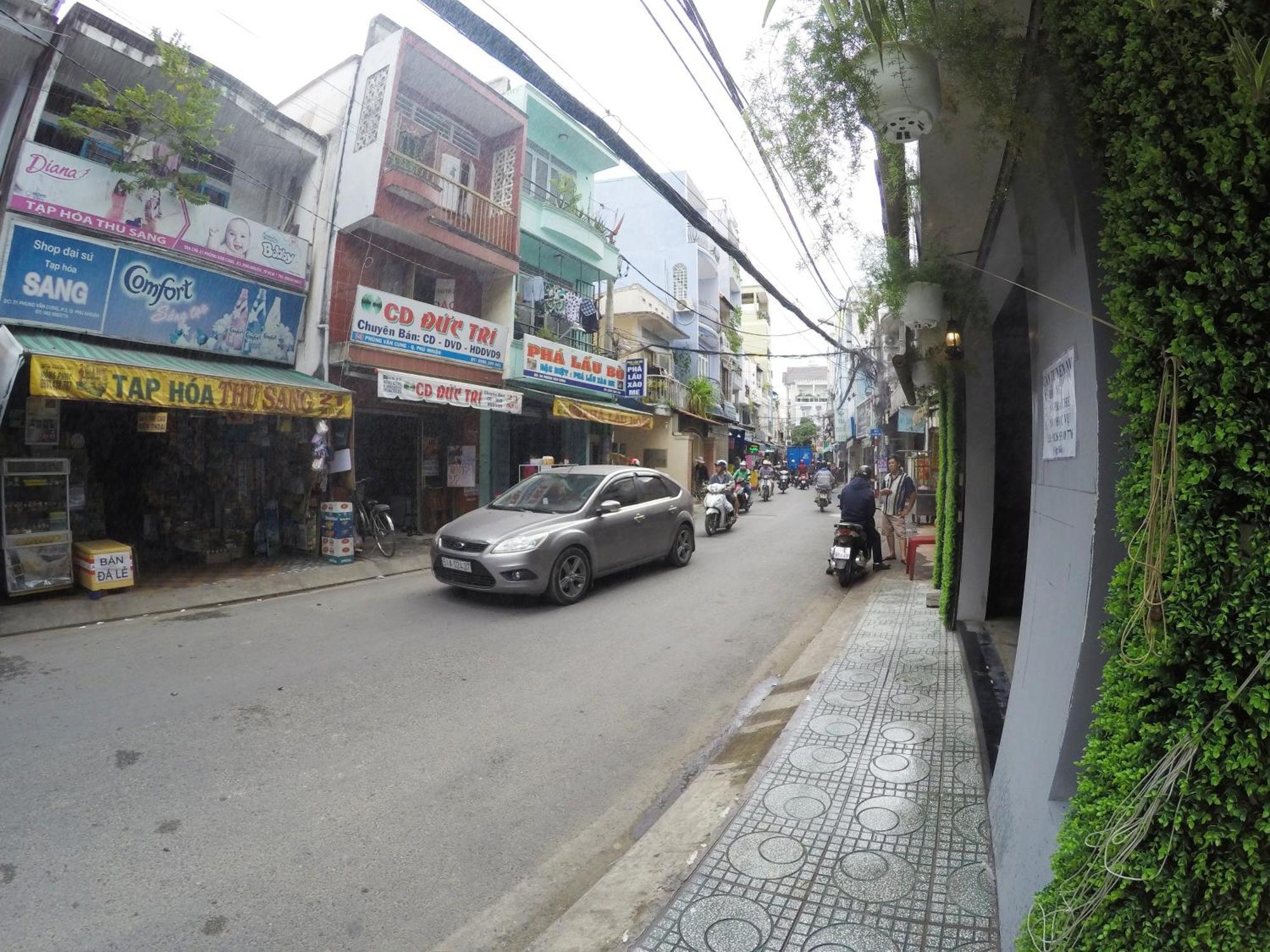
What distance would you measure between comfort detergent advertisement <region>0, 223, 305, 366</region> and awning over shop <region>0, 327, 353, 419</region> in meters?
0.26

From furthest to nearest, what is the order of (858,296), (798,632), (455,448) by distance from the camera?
1. (455,448)
2. (798,632)
3. (858,296)

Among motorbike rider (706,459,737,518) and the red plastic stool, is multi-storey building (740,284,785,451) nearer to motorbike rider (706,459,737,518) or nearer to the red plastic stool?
motorbike rider (706,459,737,518)

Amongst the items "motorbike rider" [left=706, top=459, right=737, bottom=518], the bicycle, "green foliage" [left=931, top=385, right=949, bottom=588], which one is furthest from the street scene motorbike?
the bicycle

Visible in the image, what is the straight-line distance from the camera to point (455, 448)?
1423cm

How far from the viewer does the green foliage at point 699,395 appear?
2670 cm

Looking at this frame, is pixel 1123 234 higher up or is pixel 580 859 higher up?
pixel 1123 234

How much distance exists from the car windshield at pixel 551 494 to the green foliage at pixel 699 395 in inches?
714

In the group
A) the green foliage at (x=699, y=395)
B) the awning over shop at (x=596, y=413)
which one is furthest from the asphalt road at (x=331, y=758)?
the green foliage at (x=699, y=395)

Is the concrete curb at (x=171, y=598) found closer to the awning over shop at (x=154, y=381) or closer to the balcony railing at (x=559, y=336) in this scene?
the awning over shop at (x=154, y=381)

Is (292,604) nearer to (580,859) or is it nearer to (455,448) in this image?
(580,859)

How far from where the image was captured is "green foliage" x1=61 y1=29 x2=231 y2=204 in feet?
26.4

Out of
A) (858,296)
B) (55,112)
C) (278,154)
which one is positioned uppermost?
(278,154)

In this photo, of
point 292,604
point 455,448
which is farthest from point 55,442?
point 455,448

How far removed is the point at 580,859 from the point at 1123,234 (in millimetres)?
3045
